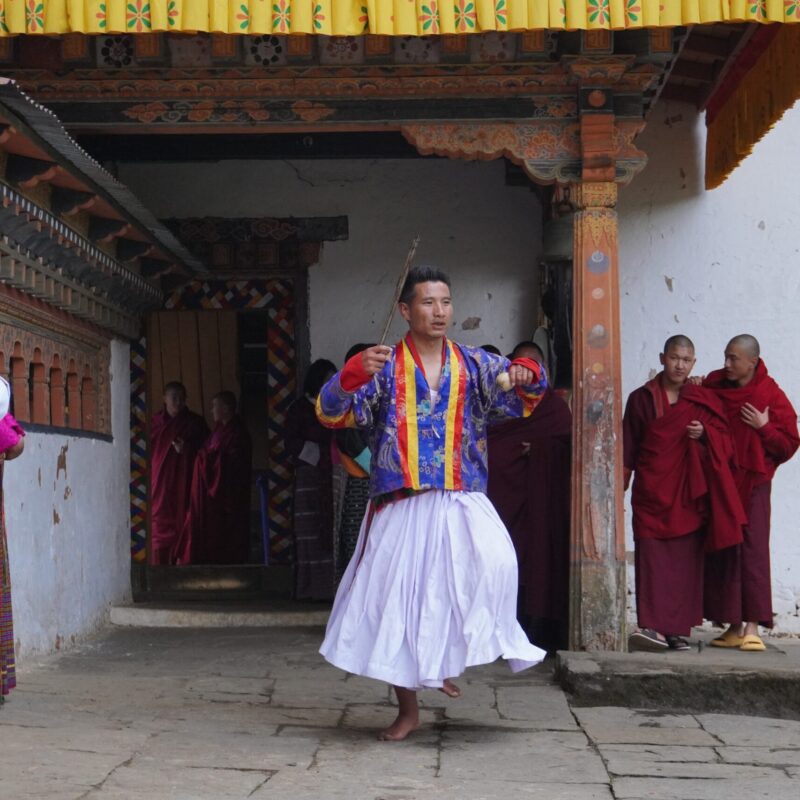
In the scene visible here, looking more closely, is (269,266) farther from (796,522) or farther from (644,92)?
(796,522)

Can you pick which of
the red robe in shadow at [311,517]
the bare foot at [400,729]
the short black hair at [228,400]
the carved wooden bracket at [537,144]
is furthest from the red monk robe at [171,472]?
the bare foot at [400,729]

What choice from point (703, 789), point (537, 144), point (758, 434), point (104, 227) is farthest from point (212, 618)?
point (703, 789)

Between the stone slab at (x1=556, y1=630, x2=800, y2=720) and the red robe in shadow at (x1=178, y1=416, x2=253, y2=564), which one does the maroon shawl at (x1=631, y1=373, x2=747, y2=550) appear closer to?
the stone slab at (x1=556, y1=630, x2=800, y2=720)

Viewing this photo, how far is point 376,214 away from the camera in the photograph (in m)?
9.24

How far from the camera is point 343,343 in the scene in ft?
30.0

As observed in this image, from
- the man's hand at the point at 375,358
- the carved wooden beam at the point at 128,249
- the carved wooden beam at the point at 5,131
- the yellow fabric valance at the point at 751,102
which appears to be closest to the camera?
the man's hand at the point at 375,358

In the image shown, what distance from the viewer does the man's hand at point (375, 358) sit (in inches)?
187

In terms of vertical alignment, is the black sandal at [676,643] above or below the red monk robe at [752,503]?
below

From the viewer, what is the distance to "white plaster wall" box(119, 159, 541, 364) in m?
9.16

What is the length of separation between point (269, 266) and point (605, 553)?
3.43 meters

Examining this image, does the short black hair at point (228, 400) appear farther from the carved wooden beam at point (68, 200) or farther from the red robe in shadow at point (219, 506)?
the carved wooden beam at point (68, 200)

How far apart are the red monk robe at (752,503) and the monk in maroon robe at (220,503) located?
508 cm

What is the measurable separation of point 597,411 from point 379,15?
2.11m

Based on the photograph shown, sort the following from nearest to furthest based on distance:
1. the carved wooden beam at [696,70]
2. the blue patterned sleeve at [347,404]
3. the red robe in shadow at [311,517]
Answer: the blue patterned sleeve at [347,404], the carved wooden beam at [696,70], the red robe in shadow at [311,517]
